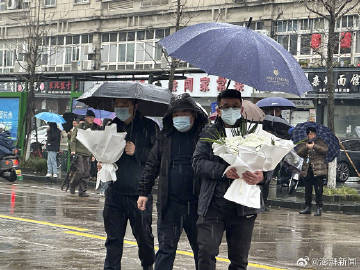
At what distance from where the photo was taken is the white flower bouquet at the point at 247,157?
252 inches

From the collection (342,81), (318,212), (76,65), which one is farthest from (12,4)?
(318,212)

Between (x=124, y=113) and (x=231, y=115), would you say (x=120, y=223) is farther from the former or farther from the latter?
(x=231, y=115)

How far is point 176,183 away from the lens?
7.21 m

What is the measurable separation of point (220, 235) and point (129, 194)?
1341mm

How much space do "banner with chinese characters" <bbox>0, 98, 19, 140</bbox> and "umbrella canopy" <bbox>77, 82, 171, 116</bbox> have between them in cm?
1858

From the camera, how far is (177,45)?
726 cm

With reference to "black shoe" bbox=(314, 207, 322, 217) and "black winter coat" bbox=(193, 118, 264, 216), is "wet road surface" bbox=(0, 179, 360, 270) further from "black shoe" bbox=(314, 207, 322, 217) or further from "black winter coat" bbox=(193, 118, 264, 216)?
"black winter coat" bbox=(193, 118, 264, 216)

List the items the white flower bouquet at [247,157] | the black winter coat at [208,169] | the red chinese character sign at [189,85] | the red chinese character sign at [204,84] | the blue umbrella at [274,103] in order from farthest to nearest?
the red chinese character sign at [189,85] → the red chinese character sign at [204,84] → the blue umbrella at [274,103] → the black winter coat at [208,169] → the white flower bouquet at [247,157]

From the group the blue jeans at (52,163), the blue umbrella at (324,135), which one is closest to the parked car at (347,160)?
the blue jeans at (52,163)

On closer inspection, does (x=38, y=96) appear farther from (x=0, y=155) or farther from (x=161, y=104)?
(x=161, y=104)

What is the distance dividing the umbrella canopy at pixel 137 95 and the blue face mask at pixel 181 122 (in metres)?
0.72

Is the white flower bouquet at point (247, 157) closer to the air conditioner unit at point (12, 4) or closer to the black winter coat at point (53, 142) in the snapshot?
the black winter coat at point (53, 142)

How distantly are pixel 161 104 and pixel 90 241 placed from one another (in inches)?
127

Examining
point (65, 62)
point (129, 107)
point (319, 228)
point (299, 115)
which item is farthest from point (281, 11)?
point (129, 107)
